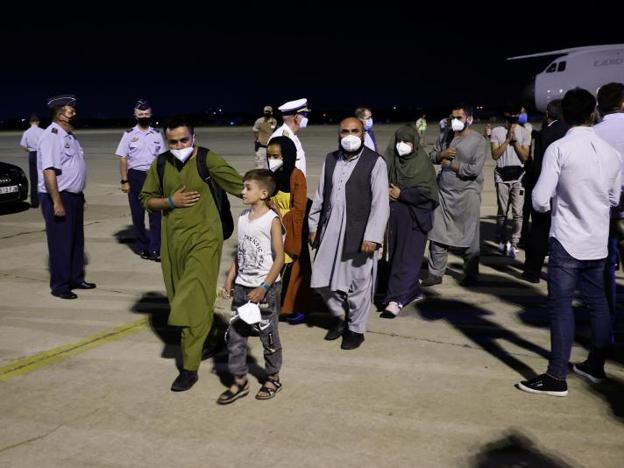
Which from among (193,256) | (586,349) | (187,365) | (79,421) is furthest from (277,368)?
(586,349)

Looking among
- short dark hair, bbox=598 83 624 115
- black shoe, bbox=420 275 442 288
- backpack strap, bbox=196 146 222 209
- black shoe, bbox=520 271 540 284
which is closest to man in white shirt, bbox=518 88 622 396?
short dark hair, bbox=598 83 624 115

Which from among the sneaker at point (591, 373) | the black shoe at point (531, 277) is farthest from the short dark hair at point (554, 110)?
the sneaker at point (591, 373)

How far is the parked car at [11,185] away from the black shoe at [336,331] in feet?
29.8

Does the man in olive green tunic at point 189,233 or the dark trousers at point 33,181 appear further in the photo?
the dark trousers at point 33,181

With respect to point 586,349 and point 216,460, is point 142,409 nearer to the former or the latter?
point 216,460

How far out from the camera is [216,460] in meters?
3.72

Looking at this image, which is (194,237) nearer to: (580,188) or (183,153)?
(183,153)

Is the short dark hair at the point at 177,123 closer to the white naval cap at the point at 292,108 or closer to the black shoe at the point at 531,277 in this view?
the white naval cap at the point at 292,108

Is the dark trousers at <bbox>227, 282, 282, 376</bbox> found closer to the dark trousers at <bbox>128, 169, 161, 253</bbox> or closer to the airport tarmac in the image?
the airport tarmac

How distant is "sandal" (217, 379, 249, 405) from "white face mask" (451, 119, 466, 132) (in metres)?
3.77

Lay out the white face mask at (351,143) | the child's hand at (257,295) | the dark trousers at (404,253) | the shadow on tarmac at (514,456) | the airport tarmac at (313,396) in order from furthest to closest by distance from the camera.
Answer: the dark trousers at (404,253) → the white face mask at (351,143) → the child's hand at (257,295) → the airport tarmac at (313,396) → the shadow on tarmac at (514,456)

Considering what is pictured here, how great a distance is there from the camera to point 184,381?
4.70m

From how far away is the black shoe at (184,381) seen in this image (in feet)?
15.3

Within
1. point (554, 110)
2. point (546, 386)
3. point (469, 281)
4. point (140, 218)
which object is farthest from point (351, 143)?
point (140, 218)
